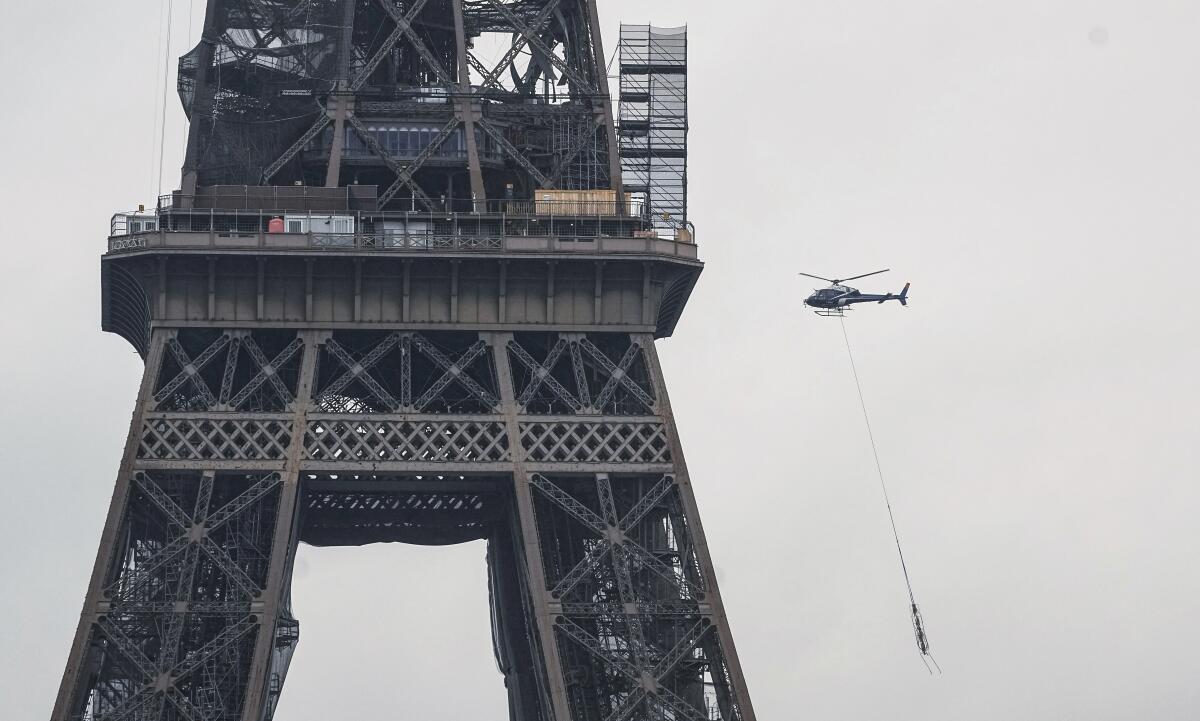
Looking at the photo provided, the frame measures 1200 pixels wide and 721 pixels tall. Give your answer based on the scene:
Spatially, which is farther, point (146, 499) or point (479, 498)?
point (479, 498)

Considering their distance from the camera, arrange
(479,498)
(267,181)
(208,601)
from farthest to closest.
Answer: (479,498) < (267,181) < (208,601)

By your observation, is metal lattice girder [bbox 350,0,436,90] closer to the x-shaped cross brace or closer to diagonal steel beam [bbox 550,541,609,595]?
the x-shaped cross brace

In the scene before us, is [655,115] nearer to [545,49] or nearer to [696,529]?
[545,49]

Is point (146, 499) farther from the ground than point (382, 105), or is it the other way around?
point (382, 105)

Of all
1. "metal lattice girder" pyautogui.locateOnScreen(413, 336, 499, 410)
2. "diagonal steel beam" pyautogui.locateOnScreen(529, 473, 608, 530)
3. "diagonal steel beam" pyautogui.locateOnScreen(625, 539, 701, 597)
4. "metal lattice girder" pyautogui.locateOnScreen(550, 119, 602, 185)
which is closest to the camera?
"diagonal steel beam" pyautogui.locateOnScreen(625, 539, 701, 597)

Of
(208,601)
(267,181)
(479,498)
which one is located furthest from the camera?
(479,498)

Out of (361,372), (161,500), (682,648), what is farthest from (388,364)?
(682,648)

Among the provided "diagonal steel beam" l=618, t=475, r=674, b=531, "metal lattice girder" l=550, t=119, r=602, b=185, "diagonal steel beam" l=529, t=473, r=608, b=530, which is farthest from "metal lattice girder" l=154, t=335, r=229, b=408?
"diagonal steel beam" l=618, t=475, r=674, b=531

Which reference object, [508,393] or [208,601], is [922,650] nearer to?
[508,393]

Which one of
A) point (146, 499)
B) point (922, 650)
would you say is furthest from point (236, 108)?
point (922, 650)
